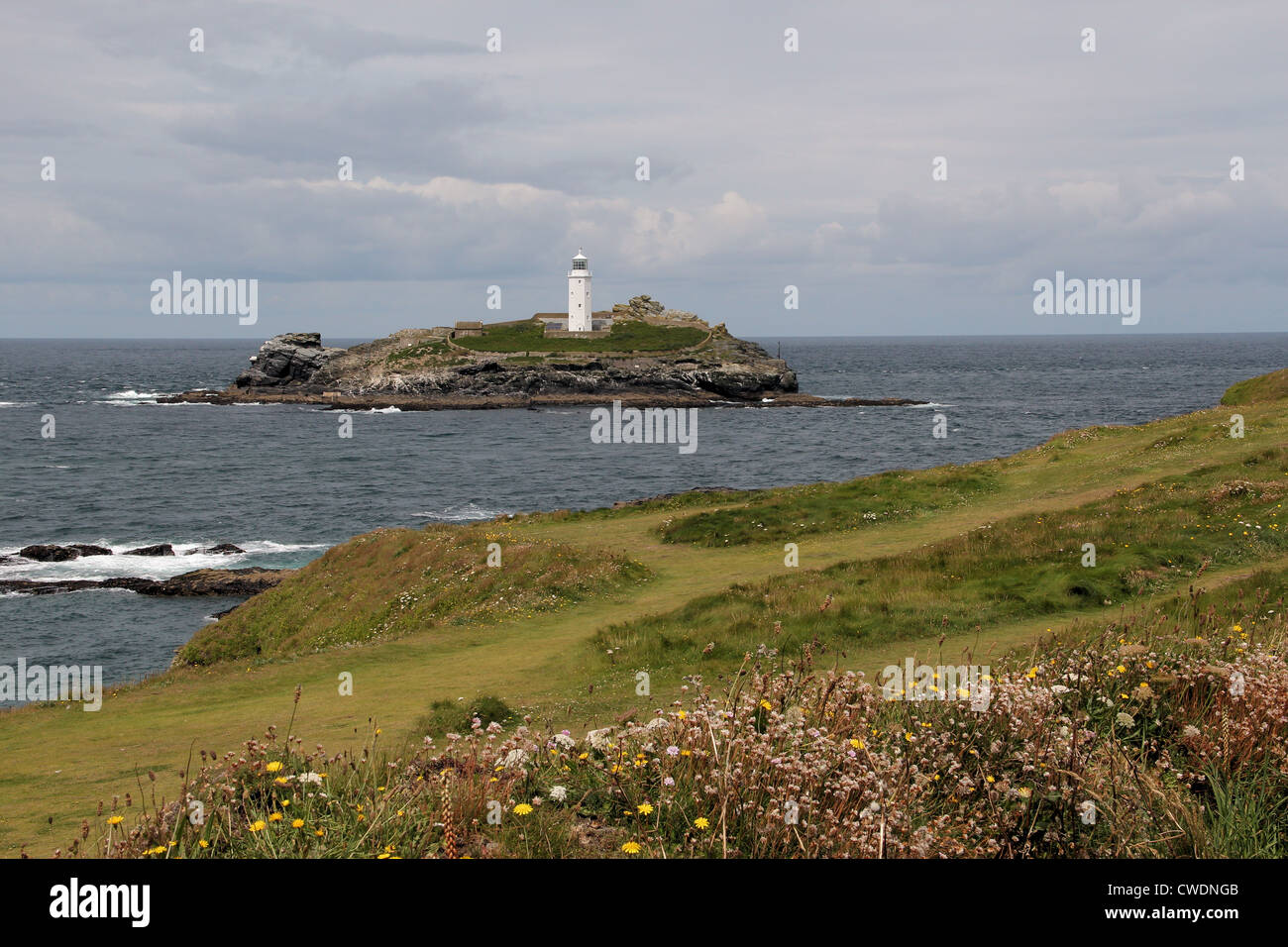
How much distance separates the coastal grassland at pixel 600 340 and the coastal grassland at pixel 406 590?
132 metres

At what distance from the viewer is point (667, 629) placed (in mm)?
18797

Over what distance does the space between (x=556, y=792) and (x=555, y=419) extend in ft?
402

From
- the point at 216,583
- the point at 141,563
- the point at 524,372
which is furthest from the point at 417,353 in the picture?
the point at 216,583

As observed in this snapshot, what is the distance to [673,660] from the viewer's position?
16.8m

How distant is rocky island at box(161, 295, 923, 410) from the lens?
14900cm

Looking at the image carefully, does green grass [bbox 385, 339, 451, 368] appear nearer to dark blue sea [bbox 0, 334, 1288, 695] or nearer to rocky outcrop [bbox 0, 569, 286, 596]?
dark blue sea [bbox 0, 334, 1288, 695]

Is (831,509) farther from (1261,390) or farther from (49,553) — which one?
(49,553)

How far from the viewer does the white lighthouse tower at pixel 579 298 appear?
163 metres

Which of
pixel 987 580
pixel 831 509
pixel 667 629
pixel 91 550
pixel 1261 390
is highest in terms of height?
pixel 1261 390

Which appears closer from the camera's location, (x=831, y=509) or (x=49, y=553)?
(x=831, y=509)

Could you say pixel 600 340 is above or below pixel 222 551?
above

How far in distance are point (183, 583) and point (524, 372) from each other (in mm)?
111436

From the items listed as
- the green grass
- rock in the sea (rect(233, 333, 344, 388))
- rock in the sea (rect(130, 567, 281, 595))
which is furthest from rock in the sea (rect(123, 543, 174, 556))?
rock in the sea (rect(233, 333, 344, 388))

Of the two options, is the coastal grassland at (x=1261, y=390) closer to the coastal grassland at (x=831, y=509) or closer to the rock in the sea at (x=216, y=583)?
the coastal grassland at (x=831, y=509)
